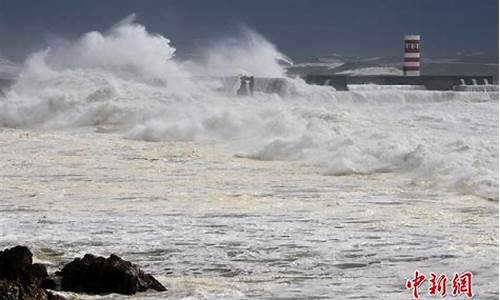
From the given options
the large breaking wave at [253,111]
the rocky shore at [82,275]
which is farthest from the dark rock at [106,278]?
the large breaking wave at [253,111]

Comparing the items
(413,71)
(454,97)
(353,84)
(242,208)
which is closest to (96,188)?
(242,208)

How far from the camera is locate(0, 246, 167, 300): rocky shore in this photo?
4395 mm

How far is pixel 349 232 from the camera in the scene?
6.22m

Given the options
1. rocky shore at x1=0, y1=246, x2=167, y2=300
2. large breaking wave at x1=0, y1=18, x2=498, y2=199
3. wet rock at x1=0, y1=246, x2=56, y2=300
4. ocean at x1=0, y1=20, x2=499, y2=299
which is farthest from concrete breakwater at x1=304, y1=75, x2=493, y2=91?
wet rock at x1=0, y1=246, x2=56, y2=300

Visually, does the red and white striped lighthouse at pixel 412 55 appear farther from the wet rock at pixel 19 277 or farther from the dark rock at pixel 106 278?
the wet rock at pixel 19 277

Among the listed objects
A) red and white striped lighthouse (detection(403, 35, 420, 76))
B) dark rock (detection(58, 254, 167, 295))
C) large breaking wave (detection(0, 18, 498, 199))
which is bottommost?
dark rock (detection(58, 254, 167, 295))

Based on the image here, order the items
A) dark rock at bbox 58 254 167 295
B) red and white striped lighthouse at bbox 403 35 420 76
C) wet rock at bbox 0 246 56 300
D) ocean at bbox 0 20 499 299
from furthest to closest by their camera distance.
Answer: red and white striped lighthouse at bbox 403 35 420 76
ocean at bbox 0 20 499 299
dark rock at bbox 58 254 167 295
wet rock at bbox 0 246 56 300

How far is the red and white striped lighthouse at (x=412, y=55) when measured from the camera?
3238 centimetres

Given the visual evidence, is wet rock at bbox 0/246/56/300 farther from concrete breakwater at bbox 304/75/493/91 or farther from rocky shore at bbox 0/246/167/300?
concrete breakwater at bbox 304/75/493/91

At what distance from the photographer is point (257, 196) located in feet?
26.1

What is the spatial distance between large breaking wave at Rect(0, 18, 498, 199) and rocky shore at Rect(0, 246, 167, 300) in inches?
150

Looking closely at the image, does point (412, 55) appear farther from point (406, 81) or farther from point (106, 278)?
point (106, 278)

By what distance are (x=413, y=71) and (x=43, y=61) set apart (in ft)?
35.1

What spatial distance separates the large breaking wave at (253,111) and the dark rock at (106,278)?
12.4ft
